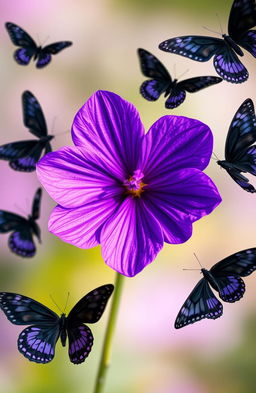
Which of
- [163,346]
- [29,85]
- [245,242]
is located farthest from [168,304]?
[29,85]

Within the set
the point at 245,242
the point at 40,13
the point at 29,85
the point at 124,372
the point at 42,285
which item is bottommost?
the point at 124,372

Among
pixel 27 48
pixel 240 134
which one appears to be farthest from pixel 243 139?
pixel 27 48

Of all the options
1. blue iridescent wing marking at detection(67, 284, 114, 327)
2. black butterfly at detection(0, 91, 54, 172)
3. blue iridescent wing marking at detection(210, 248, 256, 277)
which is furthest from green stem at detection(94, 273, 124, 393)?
black butterfly at detection(0, 91, 54, 172)

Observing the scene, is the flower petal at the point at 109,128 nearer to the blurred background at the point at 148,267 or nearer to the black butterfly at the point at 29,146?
the black butterfly at the point at 29,146

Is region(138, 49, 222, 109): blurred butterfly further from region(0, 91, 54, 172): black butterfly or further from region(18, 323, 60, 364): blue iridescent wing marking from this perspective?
region(18, 323, 60, 364): blue iridescent wing marking

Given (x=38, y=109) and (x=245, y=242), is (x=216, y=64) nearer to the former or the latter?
(x=38, y=109)
